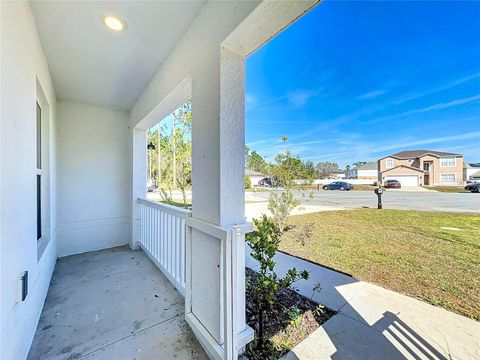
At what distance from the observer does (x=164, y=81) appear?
2166mm

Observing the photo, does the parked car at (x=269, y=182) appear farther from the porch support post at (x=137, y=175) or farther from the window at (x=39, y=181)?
the window at (x=39, y=181)

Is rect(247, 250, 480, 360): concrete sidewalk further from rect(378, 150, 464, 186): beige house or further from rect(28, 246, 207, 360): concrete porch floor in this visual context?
rect(378, 150, 464, 186): beige house

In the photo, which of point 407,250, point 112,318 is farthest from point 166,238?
point 407,250

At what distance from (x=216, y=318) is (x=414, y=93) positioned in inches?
166

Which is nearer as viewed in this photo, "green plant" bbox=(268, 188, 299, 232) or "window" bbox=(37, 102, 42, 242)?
"window" bbox=(37, 102, 42, 242)

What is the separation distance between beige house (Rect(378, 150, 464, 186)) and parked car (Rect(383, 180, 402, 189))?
0.61ft

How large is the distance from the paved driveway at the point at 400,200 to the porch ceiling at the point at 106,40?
2.00 meters

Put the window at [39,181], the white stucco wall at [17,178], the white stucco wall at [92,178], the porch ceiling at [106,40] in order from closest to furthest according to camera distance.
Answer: the white stucco wall at [17,178] → the porch ceiling at [106,40] → the window at [39,181] → the white stucco wall at [92,178]

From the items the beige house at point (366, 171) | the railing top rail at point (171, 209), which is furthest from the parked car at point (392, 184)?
the railing top rail at point (171, 209)

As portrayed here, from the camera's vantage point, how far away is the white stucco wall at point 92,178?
127 inches

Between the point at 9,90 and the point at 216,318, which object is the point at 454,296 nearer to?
the point at 216,318

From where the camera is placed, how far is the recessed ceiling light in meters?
1.56

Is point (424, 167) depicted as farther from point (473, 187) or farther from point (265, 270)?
point (265, 270)

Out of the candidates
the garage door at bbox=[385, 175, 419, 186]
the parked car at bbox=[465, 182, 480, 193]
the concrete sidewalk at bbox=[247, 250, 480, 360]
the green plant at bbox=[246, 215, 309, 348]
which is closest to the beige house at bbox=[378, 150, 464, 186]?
the garage door at bbox=[385, 175, 419, 186]
